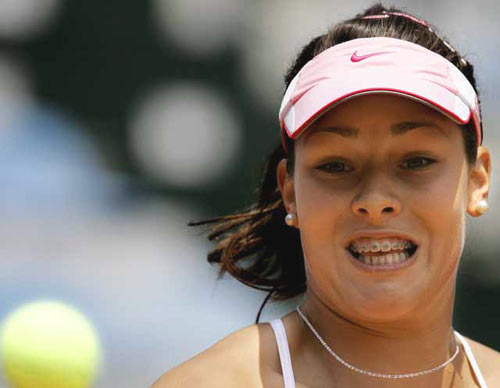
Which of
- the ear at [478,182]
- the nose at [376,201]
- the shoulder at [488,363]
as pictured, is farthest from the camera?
the shoulder at [488,363]

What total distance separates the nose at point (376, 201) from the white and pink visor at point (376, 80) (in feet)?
0.59

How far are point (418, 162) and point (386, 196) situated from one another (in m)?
0.12

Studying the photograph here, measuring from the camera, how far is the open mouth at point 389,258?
204cm

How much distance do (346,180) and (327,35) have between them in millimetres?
420

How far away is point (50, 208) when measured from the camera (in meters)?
4.71

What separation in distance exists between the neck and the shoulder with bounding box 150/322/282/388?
0.12 m

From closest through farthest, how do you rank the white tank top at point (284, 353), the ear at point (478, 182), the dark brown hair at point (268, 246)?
the white tank top at point (284, 353) < the ear at point (478, 182) < the dark brown hair at point (268, 246)

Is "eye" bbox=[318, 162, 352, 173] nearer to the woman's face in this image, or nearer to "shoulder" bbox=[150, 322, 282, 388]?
the woman's face

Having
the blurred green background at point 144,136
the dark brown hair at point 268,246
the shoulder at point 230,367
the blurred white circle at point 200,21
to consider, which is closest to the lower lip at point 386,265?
the shoulder at point 230,367

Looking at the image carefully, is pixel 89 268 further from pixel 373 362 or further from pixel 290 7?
pixel 373 362

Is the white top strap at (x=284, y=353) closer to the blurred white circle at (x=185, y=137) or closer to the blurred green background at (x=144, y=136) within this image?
the blurred green background at (x=144, y=136)

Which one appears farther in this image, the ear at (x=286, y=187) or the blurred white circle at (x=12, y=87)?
the blurred white circle at (x=12, y=87)

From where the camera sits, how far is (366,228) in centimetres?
203

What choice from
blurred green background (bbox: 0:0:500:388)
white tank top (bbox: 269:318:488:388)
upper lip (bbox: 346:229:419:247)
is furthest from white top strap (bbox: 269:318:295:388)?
blurred green background (bbox: 0:0:500:388)
